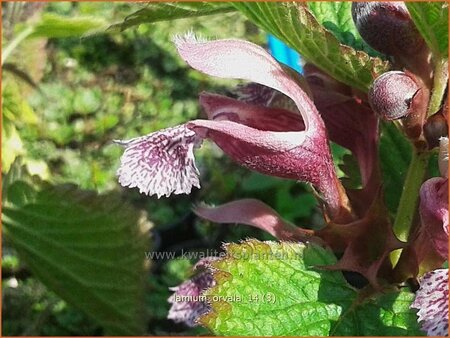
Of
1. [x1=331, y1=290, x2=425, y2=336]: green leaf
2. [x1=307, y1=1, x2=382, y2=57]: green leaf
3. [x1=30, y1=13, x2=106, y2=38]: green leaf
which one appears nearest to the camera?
[x1=331, y1=290, x2=425, y2=336]: green leaf

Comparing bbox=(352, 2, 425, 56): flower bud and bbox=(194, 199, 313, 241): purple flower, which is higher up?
bbox=(352, 2, 425, 56): flower bud

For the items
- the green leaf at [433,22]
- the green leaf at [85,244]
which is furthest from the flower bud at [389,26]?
the green leaf at [85,244]

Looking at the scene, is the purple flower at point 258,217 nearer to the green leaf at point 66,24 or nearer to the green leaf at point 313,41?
the green leaf at point 313,41

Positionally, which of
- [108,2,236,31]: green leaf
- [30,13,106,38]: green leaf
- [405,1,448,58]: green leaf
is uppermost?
[30,13,106,38]: green leaf

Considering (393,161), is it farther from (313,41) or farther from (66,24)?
(66,24)

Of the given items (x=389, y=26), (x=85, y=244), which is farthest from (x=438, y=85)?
(x=85, y=244)

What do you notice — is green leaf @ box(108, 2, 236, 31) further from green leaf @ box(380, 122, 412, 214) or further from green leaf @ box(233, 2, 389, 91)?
green leaf @ box(380, 122, 412, 214)

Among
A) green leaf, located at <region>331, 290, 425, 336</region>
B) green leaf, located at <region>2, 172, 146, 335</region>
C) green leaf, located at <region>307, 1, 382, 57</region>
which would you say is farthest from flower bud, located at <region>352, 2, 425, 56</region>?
green leaf, located at <region>2, 172, 146, 335</region>
